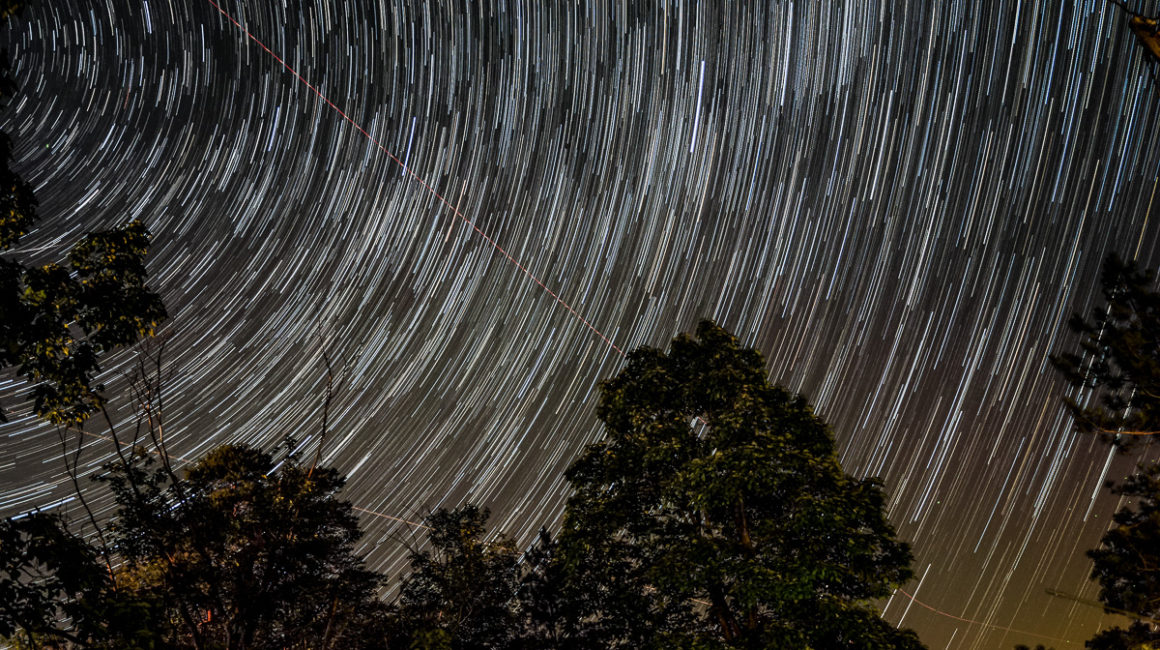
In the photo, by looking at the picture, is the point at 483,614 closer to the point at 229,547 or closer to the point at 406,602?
the point at 406,602

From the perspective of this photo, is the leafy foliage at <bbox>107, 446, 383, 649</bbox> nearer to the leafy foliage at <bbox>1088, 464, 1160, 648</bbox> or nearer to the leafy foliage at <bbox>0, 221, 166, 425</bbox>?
the leafy foliage at <bbox>0, 221, 166, 425</bbox>

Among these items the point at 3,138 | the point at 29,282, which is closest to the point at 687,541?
the point at 29,282

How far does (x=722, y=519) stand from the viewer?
903 centimetres

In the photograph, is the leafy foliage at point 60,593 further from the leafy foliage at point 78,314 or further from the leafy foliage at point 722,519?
the leafy foliage at point 722,519

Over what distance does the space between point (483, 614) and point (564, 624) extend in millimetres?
1804

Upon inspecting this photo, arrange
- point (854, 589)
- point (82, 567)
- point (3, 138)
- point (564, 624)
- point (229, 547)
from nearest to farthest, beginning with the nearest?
point (82, 567) < point (3, 138) < point (854, 589) < point (229, 547) < point (564, 624)

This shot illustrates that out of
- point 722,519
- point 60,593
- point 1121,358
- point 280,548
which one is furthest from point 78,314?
point 1121,358

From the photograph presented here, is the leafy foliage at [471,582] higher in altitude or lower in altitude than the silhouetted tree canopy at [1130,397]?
lower

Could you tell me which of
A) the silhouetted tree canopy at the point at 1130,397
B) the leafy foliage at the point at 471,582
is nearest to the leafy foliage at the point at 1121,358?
the silhouetted tree canopy at the point at 1130,397

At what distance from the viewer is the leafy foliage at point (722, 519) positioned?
766 cm

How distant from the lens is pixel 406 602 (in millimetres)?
13883

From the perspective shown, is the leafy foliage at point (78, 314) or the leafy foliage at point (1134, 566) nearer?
the leafy foliage at point (78, 314)

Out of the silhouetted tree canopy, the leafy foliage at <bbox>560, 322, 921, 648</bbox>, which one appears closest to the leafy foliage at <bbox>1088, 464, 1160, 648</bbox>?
the silhouetted tree canopy

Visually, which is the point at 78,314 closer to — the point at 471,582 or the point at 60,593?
the point at 60,593
